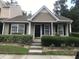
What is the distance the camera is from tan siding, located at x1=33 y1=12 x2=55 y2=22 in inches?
953

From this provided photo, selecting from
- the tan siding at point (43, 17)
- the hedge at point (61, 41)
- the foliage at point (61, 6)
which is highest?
the foliage at point (61, 6)

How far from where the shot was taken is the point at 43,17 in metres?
24.5

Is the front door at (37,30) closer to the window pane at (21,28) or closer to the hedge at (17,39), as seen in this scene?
the window pane at (21,28)

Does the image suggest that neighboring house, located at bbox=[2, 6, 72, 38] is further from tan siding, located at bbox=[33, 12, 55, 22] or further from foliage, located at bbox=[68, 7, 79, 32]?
foliage, located at bbox=[68, 7, 79, 32]

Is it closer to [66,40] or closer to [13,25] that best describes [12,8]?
[13,25]

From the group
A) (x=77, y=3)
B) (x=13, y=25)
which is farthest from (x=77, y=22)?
(x=13, y=25)

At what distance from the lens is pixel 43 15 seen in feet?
81.0

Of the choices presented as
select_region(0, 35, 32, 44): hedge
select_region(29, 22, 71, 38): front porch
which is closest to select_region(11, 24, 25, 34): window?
select_region(29, 22, 71, 38): front porch

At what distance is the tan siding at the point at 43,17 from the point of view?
79.4 feet

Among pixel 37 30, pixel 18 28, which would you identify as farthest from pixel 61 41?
pixel 18 28

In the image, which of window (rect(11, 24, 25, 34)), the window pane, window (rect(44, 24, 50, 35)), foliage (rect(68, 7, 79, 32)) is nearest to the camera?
window (rect(11, 24, 25, 34))

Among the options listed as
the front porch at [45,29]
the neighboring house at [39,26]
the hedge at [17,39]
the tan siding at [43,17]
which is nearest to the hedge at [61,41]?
the hedge at [17,39]

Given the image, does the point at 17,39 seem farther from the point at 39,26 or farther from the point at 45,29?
the point at 45,29

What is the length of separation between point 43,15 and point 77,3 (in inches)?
954
